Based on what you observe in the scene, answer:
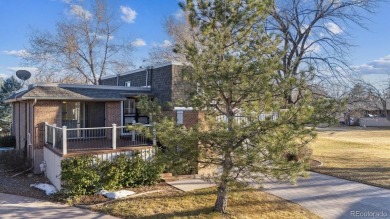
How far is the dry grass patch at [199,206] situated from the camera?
7809mm

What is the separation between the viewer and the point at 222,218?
294 inches

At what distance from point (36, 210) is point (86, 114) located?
815 cm

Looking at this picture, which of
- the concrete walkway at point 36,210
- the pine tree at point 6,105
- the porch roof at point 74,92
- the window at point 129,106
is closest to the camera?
the concrete walkway at point 36,210

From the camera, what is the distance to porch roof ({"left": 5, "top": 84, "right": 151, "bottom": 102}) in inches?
508

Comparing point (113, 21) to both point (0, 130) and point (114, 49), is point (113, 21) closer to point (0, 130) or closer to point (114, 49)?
point (114, 49)

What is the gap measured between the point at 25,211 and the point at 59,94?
256 inches

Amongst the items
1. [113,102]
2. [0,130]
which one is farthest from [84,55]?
[113,102]

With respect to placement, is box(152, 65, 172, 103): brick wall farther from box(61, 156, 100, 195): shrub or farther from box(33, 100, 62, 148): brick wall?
box(61, 156, 100, 195): shrub

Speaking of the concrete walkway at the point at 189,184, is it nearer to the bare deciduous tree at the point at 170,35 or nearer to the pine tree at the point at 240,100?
the pine tree at the point at 240,100

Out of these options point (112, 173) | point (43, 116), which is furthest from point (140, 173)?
point (43, 116)

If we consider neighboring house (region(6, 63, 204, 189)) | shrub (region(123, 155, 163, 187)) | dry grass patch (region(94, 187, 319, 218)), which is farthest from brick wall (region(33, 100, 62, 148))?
dry grass patch (region(94, 187, 319, 218))

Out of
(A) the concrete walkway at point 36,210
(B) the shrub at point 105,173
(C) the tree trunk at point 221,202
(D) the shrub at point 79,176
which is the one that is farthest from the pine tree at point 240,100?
(D) the shrub at point 79,176

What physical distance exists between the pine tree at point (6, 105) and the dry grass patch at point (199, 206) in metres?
24.4

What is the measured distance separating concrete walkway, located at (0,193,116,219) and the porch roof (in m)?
4.99
